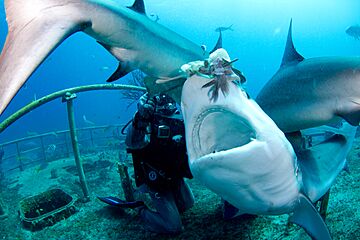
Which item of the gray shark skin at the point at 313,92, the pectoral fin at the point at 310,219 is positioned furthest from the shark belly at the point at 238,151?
the gray shark skin at the point at 313,92

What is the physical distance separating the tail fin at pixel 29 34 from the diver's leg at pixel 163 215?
120 inches

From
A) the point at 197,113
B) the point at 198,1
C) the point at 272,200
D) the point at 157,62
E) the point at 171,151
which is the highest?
the point at 198,1

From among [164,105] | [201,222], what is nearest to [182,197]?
[201,222]

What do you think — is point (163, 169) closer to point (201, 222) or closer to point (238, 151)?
point (201, 222)

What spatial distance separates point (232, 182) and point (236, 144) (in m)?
0.41

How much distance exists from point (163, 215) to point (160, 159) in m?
0.84

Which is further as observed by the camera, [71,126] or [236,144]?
[71,126]

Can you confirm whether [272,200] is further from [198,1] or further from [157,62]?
[198,1]

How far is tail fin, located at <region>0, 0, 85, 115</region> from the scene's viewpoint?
1.11m

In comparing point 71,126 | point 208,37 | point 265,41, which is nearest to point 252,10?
point 208,37

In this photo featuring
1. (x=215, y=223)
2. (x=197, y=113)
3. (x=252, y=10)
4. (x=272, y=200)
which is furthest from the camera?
(x=252, y=10)

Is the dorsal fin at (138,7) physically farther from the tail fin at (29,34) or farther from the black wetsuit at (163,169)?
the black wetsuit at (163,169)

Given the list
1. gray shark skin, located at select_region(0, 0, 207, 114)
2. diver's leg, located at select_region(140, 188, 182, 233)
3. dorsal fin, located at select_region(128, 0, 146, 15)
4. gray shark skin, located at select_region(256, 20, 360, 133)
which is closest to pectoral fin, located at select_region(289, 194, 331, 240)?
gray shark skin, located at select_region(256, 20, 360, 133)

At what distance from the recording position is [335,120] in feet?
7.73
